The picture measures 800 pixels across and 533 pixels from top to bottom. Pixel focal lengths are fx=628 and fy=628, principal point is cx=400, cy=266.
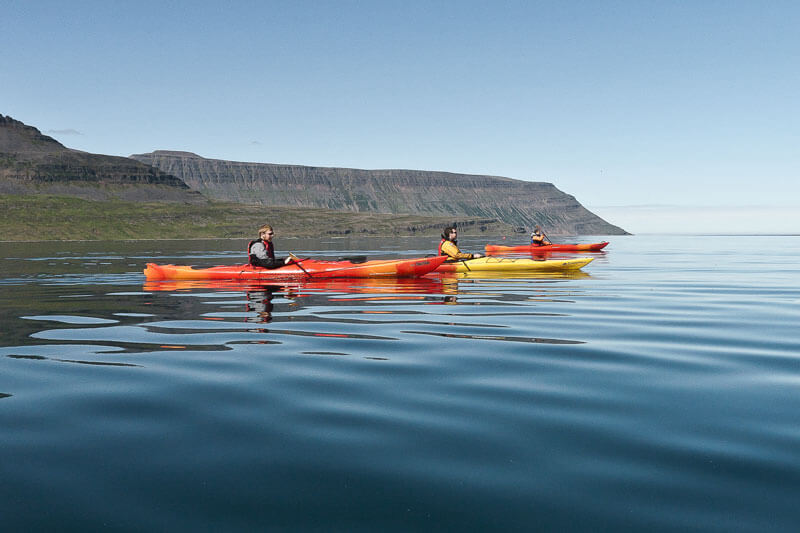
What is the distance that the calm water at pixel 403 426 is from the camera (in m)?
3.70

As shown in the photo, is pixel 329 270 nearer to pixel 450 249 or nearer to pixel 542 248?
pixel 450 249

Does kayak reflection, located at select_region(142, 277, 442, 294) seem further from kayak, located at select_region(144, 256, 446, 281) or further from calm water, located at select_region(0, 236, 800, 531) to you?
calm water, located at select_region(0, 236, 800, 531)

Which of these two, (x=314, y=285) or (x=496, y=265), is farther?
(x=496, y=265)

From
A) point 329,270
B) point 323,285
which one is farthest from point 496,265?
point 323,285

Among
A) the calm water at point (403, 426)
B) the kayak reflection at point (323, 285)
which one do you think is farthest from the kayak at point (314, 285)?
the calm water at point (403, 426)

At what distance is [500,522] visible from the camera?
3529mm

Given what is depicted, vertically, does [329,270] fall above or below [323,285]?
above

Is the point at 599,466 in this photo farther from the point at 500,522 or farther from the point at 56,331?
the point at 56,331

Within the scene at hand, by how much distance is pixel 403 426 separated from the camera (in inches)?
208

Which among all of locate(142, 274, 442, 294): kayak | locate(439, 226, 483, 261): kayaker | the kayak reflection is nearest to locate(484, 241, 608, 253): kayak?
locate(439, 226, 483, 261): kayaker

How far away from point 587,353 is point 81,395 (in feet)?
20.6

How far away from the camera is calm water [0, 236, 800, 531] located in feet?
12.1

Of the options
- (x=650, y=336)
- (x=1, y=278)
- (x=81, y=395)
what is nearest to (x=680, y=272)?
(x=650, y=336)

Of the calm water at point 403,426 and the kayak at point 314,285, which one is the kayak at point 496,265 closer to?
the kayak at point 314,285
